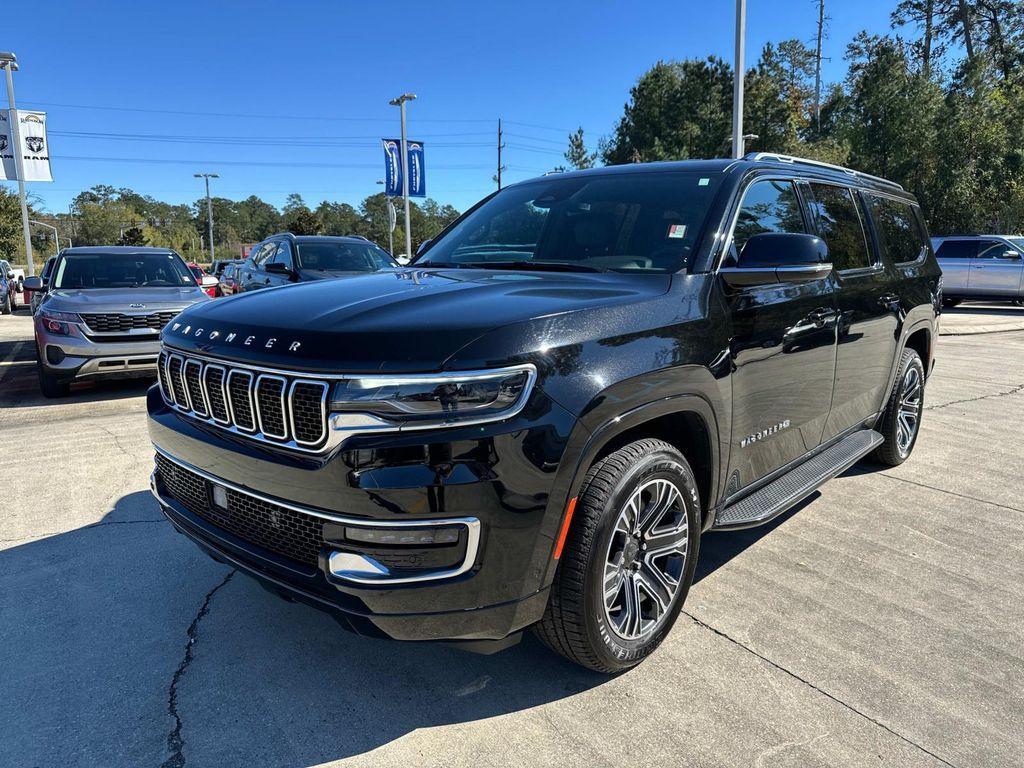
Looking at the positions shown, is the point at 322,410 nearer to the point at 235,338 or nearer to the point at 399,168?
A: the point at 235,338

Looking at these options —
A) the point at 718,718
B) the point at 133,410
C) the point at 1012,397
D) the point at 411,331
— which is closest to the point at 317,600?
the point at 411,331

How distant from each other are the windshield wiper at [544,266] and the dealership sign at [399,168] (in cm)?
2217

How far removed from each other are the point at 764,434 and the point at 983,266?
1974 centimetres

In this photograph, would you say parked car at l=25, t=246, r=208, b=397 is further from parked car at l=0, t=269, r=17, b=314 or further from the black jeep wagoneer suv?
parked car at l=0, t=269, r=17, b=314

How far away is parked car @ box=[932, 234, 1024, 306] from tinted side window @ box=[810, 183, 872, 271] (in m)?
16.7

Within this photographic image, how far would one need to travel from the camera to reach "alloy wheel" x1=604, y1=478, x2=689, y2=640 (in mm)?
2500

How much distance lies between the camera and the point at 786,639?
9.35 feet

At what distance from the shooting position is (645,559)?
2.62 m

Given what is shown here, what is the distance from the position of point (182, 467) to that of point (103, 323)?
5651mm

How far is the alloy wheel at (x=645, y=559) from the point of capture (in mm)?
2500

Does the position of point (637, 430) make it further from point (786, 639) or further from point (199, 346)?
point (199, 346)

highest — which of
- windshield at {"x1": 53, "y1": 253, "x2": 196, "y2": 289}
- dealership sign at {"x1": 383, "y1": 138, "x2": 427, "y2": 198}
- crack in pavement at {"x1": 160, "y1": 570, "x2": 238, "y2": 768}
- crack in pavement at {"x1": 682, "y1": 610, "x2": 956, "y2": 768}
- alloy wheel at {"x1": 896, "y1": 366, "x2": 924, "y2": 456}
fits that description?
dealership sign at {"x1": 383, "y1": 138, "x2": 427, "y2": 198}

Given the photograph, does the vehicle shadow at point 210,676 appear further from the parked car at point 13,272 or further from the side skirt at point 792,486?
the parked car at point 13,272

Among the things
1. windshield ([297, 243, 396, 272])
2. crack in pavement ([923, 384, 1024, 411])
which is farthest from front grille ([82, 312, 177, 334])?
crack in pavement ([923, 384, 1024, 411])
